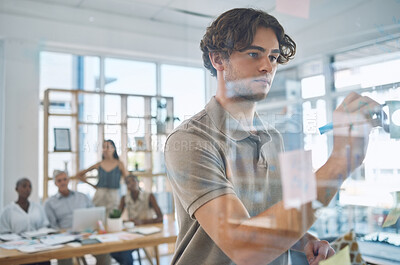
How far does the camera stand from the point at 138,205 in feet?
9.59

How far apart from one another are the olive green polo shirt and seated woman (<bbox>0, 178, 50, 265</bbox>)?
230cm

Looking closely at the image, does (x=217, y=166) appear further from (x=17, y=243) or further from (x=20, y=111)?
(x=20, y=111)

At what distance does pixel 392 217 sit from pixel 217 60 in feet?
0.90

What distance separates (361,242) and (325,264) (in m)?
0.05

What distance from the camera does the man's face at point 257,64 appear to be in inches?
16.5

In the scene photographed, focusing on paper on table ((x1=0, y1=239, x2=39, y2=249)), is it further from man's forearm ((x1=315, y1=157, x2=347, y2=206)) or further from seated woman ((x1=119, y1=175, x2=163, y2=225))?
man's forearm ((x1=315, y1=157, x2=347, y2=206))

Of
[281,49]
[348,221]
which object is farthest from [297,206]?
[281,49]

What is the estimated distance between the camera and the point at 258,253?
43cm

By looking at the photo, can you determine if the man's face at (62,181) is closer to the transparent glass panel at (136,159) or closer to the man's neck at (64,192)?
the man's neck at (64,192)

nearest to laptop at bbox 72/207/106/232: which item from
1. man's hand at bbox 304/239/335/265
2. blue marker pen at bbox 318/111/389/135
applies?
man's hand at bbox 304/239/335/265

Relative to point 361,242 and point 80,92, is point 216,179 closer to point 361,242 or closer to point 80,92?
point 361,242

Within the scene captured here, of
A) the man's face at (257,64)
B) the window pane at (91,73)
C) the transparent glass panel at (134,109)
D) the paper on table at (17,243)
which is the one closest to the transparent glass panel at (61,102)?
the window pane at (91,73)

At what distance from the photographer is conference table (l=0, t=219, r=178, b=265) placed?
70.9 inches

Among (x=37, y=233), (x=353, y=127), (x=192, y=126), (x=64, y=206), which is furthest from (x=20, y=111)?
(x=353, y=127)
